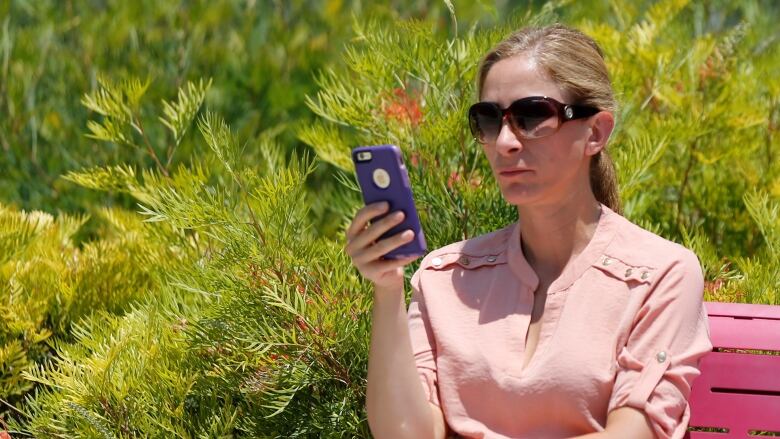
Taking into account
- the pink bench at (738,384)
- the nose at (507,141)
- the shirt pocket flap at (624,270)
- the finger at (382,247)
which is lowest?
the pink bench at (738,384)

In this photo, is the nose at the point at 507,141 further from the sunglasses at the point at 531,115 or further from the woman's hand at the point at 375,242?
the woman's hand at the point at 375,242

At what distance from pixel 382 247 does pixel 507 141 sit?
39 cm

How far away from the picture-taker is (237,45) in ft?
17.0

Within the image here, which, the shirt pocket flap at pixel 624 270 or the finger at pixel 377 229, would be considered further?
the shirt pocket flap at pixel 624 270

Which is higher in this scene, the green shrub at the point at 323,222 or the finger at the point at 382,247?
the finger at the point at 382,247

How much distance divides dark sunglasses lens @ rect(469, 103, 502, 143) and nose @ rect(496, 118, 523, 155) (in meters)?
0.01

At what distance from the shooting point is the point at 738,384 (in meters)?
2.29

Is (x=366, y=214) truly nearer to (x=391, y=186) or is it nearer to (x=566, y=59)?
(x=391, y=186)

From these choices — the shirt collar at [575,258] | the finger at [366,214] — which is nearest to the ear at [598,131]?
the shirt collar at [575,258]

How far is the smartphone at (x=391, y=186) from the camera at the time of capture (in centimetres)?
193

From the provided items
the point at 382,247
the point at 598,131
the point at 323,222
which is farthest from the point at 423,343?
the point at 323,222

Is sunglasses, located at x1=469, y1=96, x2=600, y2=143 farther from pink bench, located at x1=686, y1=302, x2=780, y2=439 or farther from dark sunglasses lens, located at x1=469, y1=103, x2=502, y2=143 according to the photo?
pink bench, located at x1=686, y1=302, x2=780, y2=439

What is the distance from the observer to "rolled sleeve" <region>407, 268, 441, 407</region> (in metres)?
2.23

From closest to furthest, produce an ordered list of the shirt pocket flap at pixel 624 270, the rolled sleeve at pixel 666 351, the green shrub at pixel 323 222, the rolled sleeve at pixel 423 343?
the rolled sleeve at pixel 666 351 → the shirt pocket flap at pixel 624 270 → the rolled sleeve at pixel 423 343 → the green shrub at pixel 323 222
